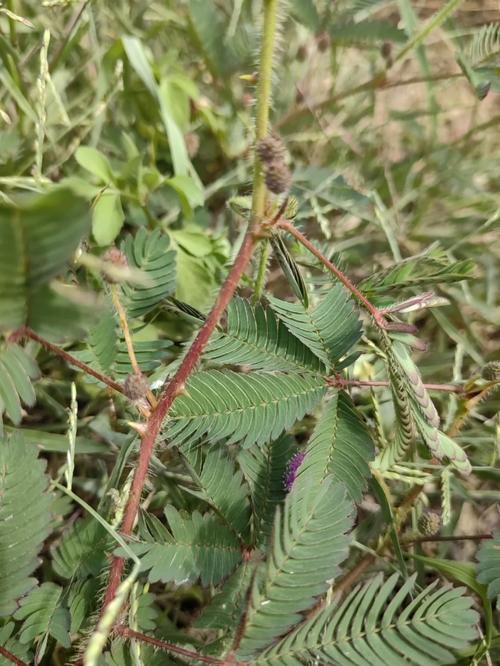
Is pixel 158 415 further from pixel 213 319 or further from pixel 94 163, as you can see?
pixel 94 163

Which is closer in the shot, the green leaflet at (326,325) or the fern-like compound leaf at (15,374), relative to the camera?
the fern-like compound leaf at (15,374)

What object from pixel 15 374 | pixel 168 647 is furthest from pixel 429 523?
pixel 15 374

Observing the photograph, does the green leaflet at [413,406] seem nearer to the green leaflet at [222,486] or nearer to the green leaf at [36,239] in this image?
the green leaflet at [222,486]

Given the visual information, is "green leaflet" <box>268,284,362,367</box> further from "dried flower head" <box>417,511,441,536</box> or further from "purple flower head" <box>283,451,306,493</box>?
"dried flower head" <box>417,511,441,536</box>

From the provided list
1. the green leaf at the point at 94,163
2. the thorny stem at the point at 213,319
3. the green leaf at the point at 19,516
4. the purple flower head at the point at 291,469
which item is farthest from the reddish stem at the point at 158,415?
the green leaf at the point at 94,163

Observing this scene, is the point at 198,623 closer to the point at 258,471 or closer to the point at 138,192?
the point at 258,471

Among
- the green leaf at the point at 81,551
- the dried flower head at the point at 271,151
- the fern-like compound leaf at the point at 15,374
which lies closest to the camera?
the fern-like compound leaf at the point at 15,374
